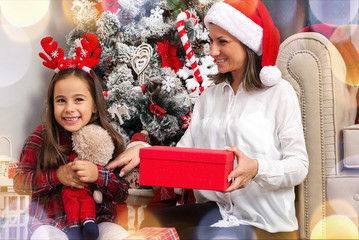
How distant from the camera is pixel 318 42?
148 cm

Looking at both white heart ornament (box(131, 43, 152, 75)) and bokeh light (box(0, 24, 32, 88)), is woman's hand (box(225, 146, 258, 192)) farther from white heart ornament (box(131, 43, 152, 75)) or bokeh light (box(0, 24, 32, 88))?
bokeh light (box(0, 24, 32, 88))

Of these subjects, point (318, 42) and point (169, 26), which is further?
point (169, 26)

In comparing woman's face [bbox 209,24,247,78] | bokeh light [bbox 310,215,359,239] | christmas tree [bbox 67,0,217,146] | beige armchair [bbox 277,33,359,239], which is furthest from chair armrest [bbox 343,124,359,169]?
christmas tree [bbox 67,0,217,146]

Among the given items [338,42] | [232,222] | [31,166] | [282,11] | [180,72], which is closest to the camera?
[232,222]

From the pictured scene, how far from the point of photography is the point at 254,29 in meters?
1.37

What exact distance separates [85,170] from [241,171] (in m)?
0.51

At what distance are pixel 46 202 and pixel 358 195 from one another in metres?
1.13

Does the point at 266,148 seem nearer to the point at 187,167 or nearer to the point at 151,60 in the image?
the point at 187,167

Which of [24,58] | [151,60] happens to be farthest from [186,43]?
[24,58]

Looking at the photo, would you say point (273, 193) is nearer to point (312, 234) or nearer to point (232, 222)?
point (232, 222)

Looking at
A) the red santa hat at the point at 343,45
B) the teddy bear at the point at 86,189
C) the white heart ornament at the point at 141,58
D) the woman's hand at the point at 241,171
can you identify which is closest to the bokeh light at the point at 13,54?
the white heart ornament at the point at 141,58

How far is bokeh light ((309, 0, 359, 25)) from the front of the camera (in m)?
2.60

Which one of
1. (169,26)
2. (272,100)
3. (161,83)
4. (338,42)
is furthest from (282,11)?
(272,100)

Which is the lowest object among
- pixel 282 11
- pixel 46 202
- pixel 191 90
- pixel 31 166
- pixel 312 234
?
pixel 312 234
